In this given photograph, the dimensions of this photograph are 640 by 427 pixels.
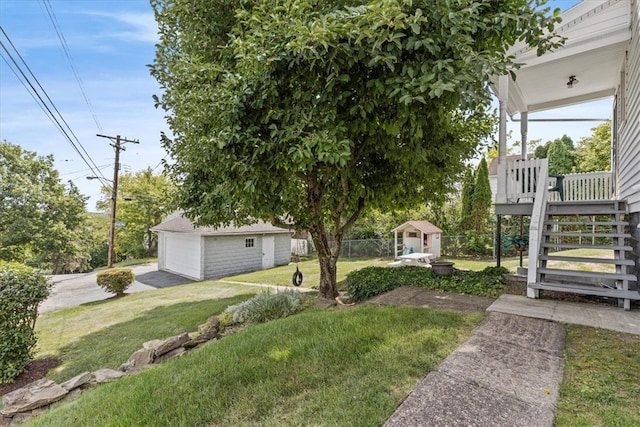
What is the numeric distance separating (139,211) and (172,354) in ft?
79.3

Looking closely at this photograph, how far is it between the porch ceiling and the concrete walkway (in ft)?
12.7

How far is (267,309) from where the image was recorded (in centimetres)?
596

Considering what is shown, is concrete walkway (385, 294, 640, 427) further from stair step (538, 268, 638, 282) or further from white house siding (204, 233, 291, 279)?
white house siding (204, 233, 291, 279)

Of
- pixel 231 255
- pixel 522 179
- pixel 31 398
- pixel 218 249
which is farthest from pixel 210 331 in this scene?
pixel 231 255

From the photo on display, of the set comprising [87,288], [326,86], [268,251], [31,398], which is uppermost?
[326,86]

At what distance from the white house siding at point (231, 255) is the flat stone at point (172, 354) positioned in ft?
33.9

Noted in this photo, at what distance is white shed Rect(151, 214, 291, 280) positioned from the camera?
49.2 feet

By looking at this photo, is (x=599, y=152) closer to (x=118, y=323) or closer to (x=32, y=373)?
(x=118, y=323)

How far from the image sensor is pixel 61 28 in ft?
30.0

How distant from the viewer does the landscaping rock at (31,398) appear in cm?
363

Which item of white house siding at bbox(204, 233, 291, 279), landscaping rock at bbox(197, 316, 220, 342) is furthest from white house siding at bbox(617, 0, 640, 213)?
white house siding at bbox(204, 233, 291, 279)

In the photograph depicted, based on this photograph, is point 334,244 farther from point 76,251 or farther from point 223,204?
point 76,251

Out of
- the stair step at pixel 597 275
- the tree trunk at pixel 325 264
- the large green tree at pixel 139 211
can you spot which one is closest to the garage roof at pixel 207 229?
the tree trunk at pixel 325 264

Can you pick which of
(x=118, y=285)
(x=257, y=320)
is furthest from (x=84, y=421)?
(x=118, y=285)
